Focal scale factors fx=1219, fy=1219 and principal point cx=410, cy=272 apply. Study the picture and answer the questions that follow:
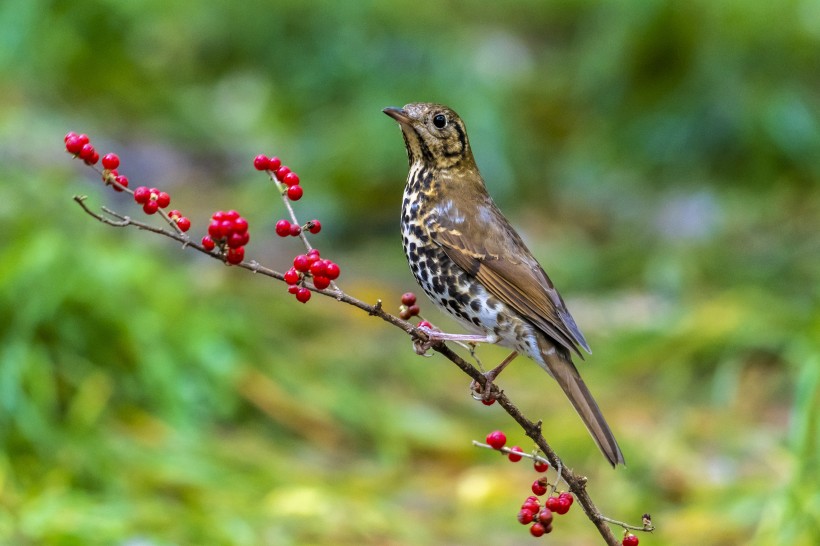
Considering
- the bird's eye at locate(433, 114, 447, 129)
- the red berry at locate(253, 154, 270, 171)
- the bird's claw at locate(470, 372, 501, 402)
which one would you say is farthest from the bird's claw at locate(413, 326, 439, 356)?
the bird's eye at locate(433, 114, 447, 129)

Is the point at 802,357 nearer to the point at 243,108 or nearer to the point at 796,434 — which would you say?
the point at 796,434

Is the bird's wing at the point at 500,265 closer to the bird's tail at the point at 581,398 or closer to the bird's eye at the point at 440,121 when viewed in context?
the bird's tail at the point at 581,398

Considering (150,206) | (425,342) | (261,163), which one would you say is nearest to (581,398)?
(425,342)

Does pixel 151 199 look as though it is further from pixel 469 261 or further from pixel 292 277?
pixel 469 261

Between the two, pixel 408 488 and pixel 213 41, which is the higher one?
pixel 213 41

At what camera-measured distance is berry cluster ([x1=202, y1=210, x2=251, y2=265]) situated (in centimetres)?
183

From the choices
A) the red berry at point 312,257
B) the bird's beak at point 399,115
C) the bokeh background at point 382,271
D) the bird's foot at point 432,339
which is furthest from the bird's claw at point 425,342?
the bokeh background at point 382,271

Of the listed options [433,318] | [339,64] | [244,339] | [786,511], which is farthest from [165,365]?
[339,64]

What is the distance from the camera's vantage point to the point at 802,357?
4.31 meters

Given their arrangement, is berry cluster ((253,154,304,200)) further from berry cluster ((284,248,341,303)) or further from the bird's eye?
the bird's eye

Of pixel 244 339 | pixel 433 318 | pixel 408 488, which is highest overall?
pixel 433 318

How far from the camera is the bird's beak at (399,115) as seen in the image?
2652mm

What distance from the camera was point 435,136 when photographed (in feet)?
9.32

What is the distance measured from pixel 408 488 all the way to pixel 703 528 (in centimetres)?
98
